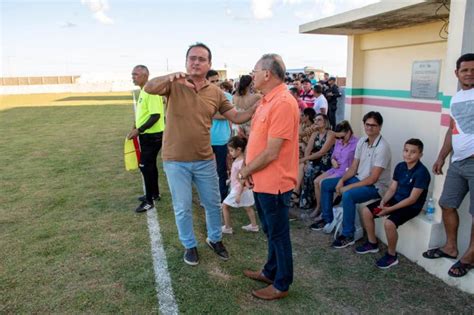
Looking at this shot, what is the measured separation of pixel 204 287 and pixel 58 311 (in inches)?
47.6

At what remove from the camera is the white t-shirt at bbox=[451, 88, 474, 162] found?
3.12 metres

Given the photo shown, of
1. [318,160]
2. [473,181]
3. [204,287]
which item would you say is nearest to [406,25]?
[318,160]

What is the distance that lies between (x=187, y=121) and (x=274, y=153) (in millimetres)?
1038

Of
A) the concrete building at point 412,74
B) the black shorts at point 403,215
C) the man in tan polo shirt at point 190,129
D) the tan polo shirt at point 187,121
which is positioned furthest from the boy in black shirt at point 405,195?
the tan polo shirt at point 187,121

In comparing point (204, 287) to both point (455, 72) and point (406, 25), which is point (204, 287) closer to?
point (455, 72)

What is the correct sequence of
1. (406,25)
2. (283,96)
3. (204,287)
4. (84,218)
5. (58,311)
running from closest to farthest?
(283,96)
(58,311)
(204,287)
(406,25)
(84,218)

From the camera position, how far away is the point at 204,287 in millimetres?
3402

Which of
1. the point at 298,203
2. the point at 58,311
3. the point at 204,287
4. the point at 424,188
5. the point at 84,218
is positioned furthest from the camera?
Answer: the point at 298,203

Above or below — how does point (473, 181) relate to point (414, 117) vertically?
below

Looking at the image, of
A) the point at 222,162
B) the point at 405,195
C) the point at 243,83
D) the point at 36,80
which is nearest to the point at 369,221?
the point at 405,195

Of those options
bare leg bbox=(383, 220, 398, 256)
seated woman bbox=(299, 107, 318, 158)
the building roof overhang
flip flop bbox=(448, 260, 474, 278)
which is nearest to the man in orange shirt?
bare leg bbox=(383, 220, 398, 256)

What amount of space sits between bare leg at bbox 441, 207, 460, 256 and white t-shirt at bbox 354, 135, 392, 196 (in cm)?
95

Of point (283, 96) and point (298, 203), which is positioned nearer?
point (283, 96)

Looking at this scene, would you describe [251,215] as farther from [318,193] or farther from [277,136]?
[277,136]
